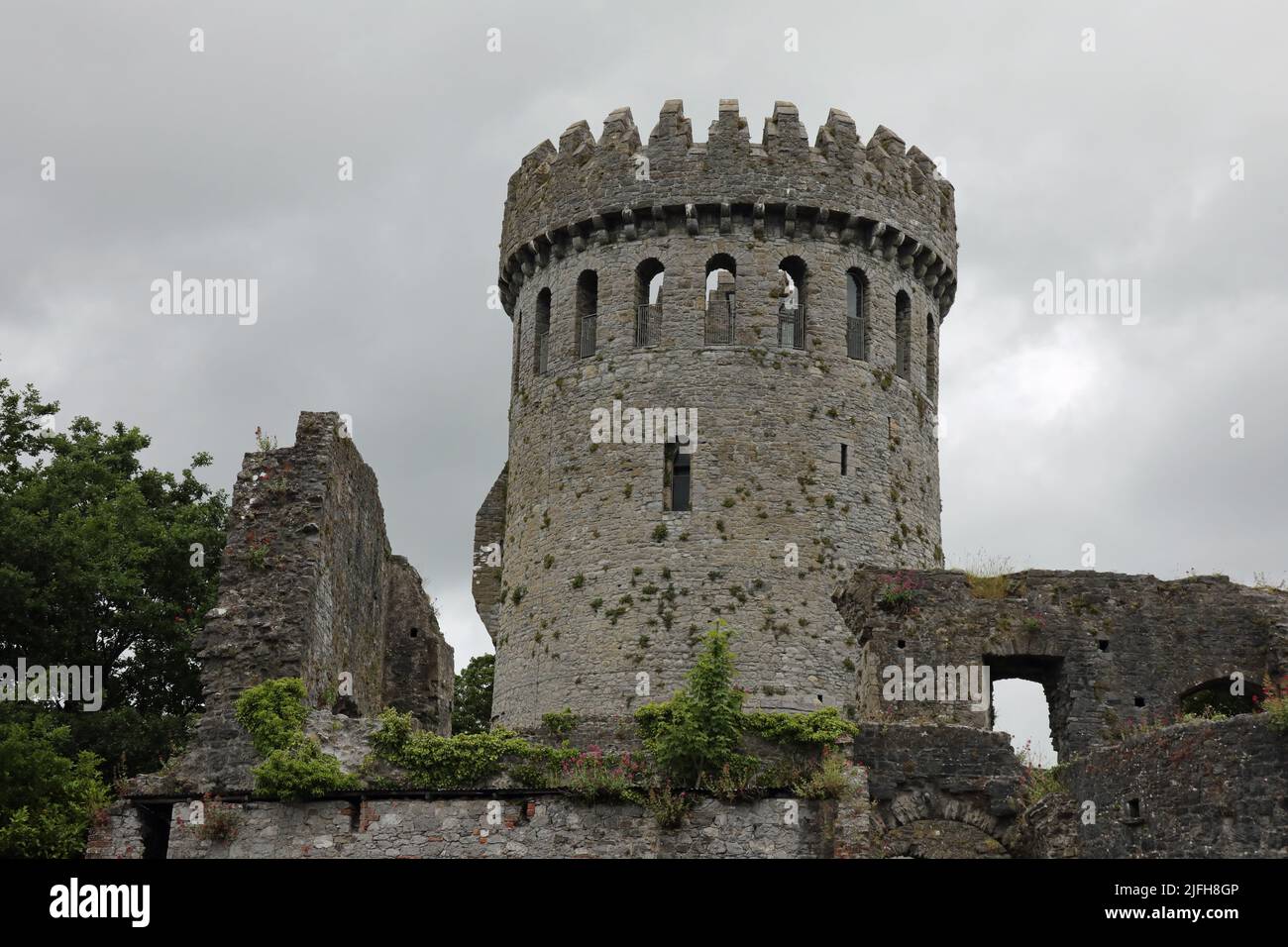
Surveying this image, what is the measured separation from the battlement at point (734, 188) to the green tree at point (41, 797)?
15139 mm

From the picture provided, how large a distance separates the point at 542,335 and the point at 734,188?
5.33 meters

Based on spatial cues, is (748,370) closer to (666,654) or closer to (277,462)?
(666,654)

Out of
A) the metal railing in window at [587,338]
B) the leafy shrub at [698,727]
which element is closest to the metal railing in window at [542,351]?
the metal railing in window at [587,338]

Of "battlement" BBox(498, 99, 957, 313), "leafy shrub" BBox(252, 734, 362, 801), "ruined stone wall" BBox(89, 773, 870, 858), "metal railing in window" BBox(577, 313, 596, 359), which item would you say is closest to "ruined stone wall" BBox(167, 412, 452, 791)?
"leafy shrub" BBox(252, 734, 362, 801)

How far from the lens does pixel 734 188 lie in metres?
36.8

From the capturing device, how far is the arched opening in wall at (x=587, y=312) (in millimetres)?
37528

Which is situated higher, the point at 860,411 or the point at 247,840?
the point at 860,411

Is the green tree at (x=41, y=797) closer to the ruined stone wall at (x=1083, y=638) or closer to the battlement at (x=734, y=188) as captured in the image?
the ruined stone wall at (x=1083, y=638)

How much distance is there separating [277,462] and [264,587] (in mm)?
2049

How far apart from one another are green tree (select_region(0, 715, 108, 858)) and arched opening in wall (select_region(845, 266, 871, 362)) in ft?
56.2

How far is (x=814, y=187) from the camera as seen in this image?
122ft

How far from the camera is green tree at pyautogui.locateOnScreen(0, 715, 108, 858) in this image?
27438 millimetres
